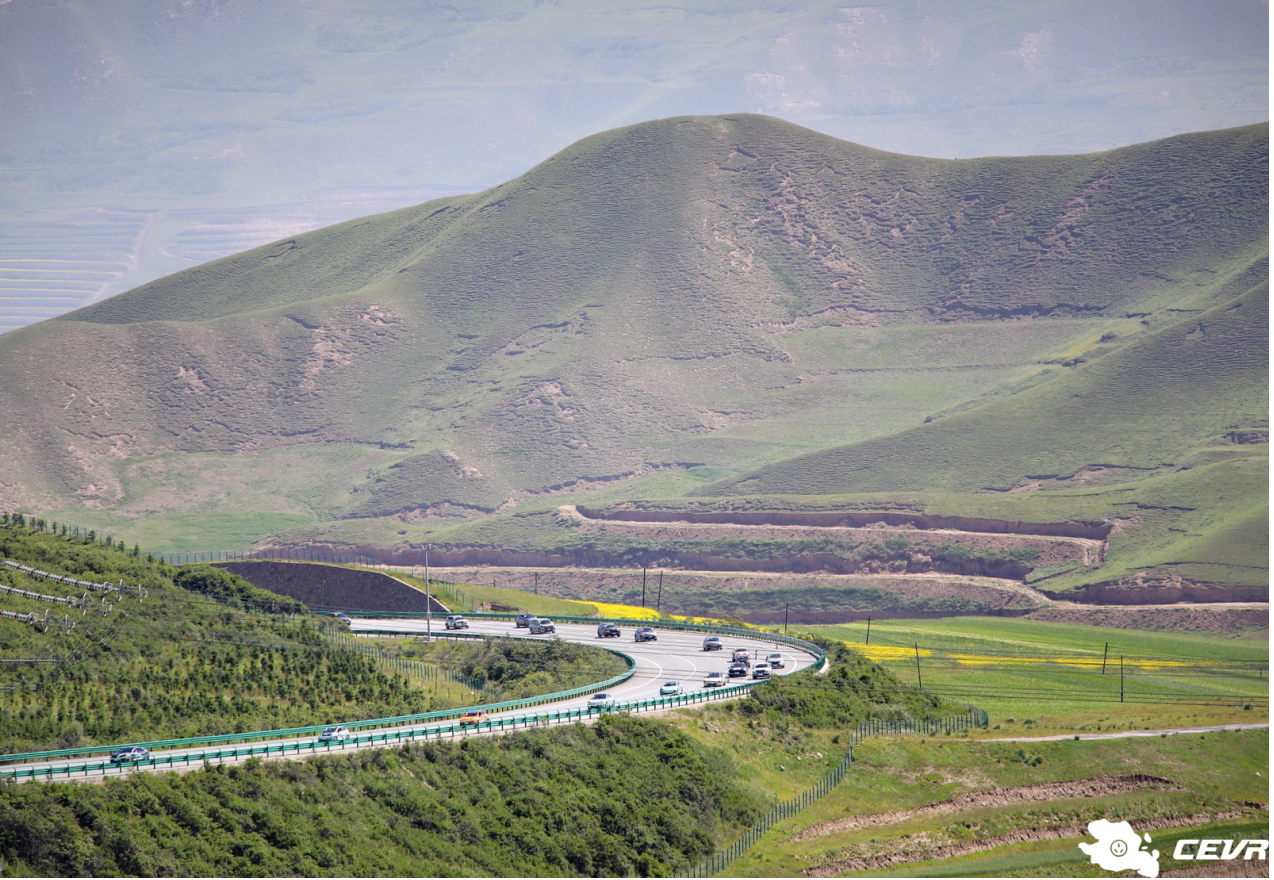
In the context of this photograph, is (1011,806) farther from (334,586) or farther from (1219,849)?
(334,586)

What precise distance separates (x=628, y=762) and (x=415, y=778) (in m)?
9.08

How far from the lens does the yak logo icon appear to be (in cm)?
4962

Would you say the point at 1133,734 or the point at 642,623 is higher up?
the point at 1133,734

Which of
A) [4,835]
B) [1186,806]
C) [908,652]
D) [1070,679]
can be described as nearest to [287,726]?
[4,835]

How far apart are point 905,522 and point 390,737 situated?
137127mm

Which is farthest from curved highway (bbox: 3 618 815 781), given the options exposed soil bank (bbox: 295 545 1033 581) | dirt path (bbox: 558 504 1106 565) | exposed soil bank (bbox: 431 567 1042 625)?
dirt path (bbox: 558 504 1106 565)

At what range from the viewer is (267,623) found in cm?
7581

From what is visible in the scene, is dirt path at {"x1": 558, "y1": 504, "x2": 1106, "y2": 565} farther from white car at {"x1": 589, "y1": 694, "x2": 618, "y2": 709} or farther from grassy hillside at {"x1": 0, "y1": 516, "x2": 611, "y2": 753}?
white car at {"x1": 589, "y1": 694, "x2": 618, "y2": 709}

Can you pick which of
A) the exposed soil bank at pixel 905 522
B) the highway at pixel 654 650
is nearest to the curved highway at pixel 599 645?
the highway at pixel 654 650

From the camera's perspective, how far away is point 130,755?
147ft

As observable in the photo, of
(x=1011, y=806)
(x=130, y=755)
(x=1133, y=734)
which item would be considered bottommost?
(x=1011, y=806)

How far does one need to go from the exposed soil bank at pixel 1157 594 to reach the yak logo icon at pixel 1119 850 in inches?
3393

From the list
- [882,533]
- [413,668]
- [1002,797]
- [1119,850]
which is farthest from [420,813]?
[882,533]

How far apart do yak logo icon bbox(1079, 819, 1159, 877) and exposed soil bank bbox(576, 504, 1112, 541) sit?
117 m
